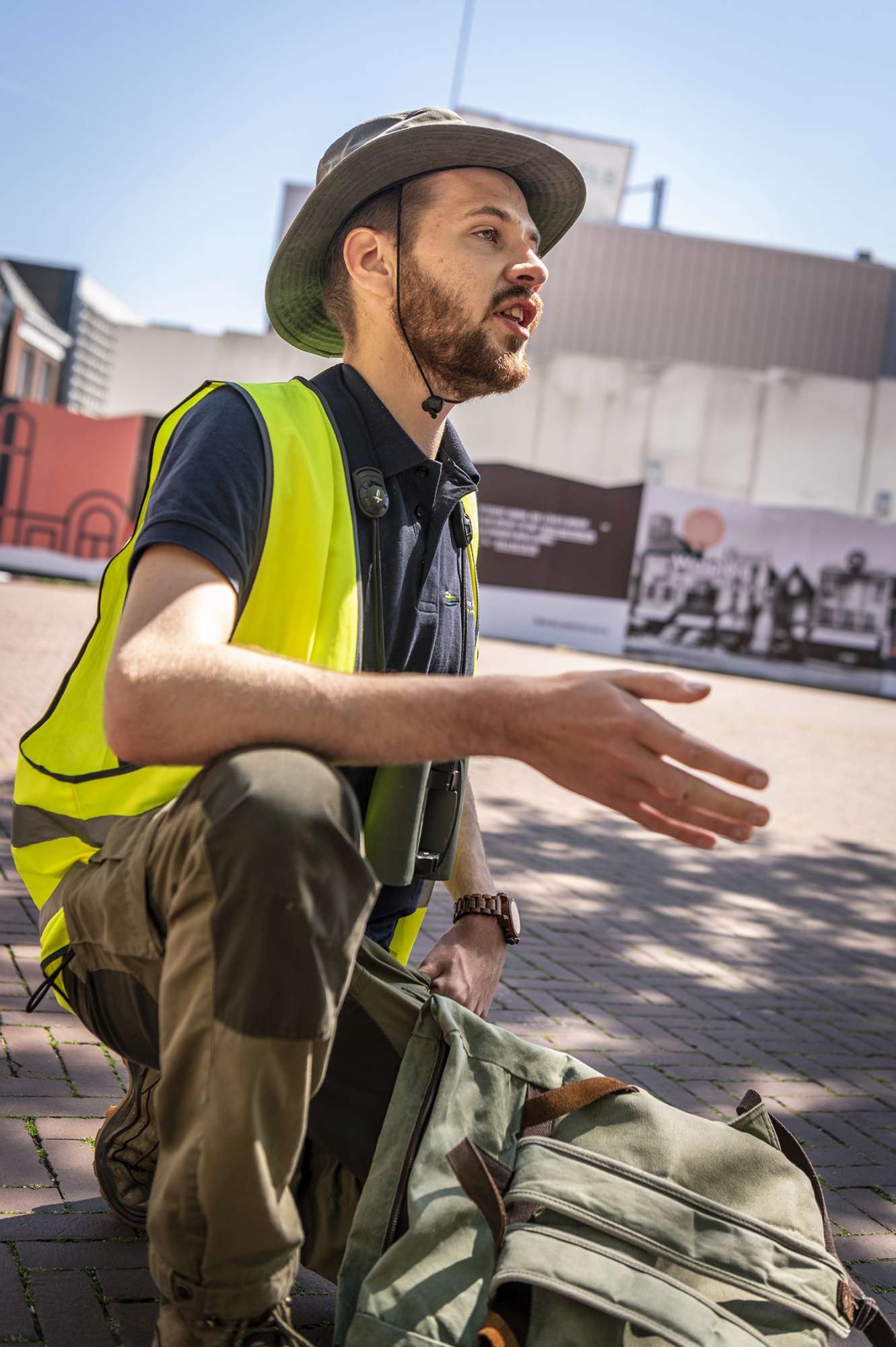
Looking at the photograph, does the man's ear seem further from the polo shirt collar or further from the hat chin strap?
the polo shirt collar

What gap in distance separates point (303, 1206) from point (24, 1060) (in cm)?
127

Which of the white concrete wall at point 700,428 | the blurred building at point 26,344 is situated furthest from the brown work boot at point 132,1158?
the blurred building at point 26,344

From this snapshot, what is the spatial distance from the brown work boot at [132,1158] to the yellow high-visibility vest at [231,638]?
0.44 m

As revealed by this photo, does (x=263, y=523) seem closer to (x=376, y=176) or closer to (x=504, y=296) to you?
(x=504, y=296)

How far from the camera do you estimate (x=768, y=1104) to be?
11.3ft

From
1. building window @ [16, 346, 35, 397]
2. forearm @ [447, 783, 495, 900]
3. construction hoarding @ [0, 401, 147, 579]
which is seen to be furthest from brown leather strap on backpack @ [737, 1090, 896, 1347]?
building window @ [16, 346, 35, 397]

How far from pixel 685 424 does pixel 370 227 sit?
2690 cm

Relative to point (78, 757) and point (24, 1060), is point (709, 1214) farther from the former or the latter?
point (24, 1060)

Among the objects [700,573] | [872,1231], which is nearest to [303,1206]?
[872,1231]

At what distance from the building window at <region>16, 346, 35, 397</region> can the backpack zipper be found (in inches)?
1504

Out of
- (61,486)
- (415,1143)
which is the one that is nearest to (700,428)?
(61,486)

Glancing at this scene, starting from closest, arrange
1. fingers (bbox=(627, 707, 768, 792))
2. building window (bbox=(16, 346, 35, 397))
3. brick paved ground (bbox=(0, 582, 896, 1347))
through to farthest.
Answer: fingers (bbox=(627, 707, 768, 792)) < brick paved ground (bbox=(0, 582, 896, 1347)) < building window (bbox=(16, 346, 35, 397))

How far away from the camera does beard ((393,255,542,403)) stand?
2312 mm

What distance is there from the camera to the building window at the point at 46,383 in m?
38.7
